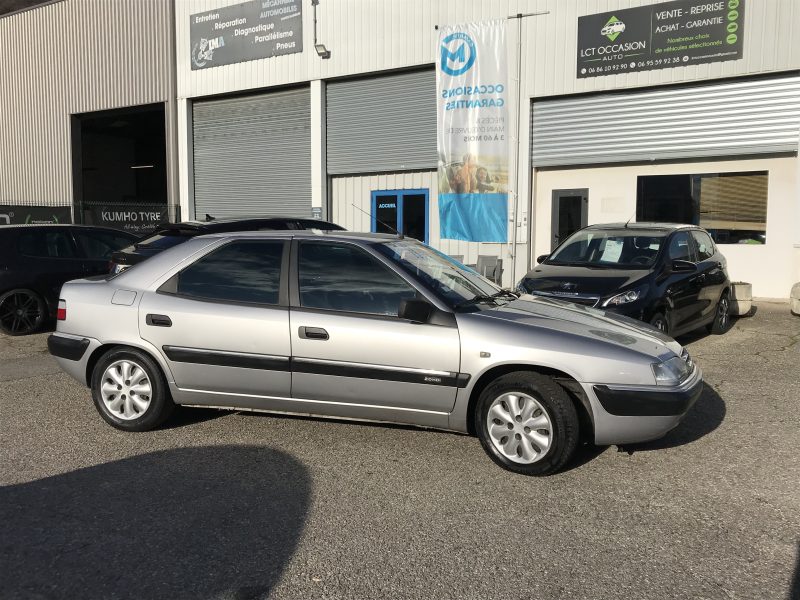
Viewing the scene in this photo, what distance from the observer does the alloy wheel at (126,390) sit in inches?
203

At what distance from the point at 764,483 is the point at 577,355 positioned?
142cm

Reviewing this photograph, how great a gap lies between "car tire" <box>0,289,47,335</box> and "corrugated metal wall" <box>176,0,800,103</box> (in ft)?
32.1

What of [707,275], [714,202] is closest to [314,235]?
[707,275]

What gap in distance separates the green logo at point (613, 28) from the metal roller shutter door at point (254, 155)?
25.9ft

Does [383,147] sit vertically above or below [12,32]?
below

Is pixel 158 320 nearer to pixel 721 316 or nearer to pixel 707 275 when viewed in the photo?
pixel 707 275

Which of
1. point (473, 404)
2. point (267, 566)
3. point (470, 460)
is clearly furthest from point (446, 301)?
point (267, 566)

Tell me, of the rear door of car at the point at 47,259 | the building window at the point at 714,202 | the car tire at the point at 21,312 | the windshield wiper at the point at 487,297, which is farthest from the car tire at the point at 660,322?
the car tire at the point at 21,312

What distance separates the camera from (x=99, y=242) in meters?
10.8

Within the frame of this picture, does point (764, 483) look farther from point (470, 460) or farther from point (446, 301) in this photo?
point (446, 301)

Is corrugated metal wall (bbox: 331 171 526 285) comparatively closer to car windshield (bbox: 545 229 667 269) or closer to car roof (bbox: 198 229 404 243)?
car windshield (bbox: 545 229 667 269)

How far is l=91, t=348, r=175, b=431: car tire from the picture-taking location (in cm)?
513

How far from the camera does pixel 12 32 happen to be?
23.6 metres

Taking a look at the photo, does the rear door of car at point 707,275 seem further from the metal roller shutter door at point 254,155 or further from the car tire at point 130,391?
the metal roller shutter door at point 254,155
